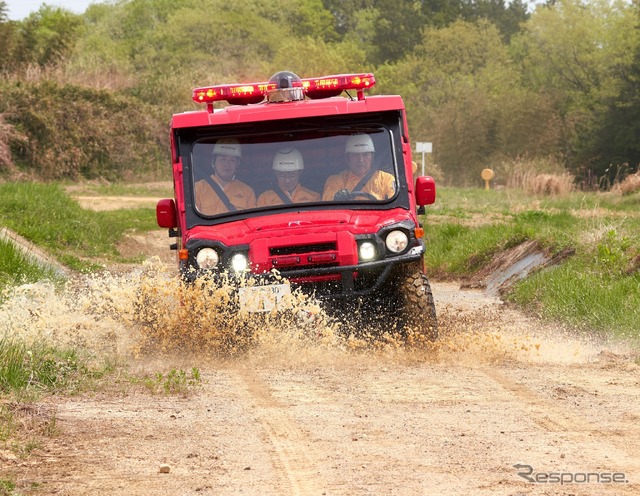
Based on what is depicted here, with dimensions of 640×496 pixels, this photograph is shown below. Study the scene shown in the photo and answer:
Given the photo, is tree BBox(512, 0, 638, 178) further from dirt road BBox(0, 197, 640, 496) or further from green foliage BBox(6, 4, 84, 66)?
dirt road BBox(0, 197, 640, 496)

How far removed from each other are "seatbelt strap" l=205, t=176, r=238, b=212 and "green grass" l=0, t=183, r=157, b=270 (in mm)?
8367

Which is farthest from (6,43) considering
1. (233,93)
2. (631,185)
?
(233,93)

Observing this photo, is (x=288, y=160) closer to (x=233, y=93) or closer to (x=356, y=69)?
(x=233, y=93)

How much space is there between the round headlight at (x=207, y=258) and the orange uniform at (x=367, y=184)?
3.69 ft

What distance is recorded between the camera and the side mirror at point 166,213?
10523 mm

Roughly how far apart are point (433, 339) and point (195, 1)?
88959 millimetres

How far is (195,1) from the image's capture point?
96.0m

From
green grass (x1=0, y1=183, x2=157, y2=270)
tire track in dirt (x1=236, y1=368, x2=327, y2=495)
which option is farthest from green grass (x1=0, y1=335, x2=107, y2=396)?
green grass (x1=0, y1=183, x2=157, y2=270)

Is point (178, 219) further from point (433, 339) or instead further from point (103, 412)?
point (103, 412)

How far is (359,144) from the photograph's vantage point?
10.5 metres

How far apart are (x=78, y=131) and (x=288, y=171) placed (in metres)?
35.2

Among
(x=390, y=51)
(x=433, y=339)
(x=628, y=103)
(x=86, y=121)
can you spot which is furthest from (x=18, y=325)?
(x=390, y=51)

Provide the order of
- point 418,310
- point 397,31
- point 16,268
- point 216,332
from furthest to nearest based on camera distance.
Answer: point 397,31, point 16,268, point 418,310, point 216,332

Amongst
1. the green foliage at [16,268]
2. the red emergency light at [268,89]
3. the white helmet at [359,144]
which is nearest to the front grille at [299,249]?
the white helmet at [359,144]
